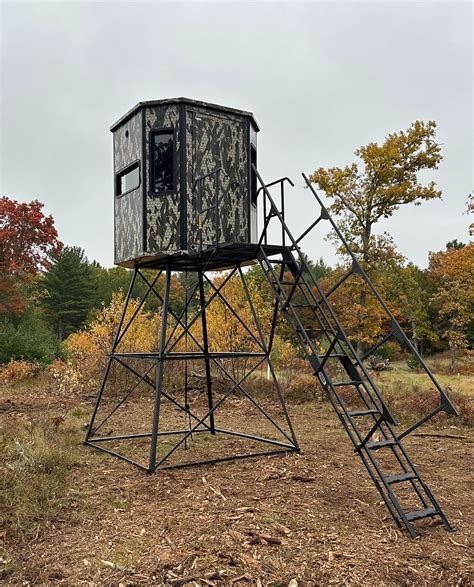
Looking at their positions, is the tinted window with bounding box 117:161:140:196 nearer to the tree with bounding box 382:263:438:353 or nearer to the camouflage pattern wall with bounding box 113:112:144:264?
the camouflage pattern wall with bounding box 113:112:144:264

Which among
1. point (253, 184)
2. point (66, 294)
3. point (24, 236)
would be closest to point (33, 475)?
point (253, 184)

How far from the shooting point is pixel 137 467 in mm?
9117

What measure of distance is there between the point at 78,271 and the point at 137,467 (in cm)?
3695

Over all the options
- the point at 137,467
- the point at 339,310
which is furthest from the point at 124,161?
the point at 339,310

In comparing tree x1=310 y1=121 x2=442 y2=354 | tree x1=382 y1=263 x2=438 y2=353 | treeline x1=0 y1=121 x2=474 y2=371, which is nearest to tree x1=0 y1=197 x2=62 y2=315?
treeline x1=0 y1=121 x2=474 y2=371

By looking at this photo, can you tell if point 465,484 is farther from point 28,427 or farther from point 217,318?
point 217,318

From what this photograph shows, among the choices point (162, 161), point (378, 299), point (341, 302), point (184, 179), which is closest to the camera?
point (378, 299)

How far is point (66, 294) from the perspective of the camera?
4306 centimetres

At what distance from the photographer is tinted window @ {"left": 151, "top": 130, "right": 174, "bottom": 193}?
9.45 meters

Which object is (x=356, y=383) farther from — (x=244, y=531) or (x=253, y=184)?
(x=253, y=184)

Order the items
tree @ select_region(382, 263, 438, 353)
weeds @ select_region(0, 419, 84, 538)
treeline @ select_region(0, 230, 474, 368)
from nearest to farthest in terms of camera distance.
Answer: weeds @ select_region(0, 419, 84, 538) → treeline @ select_region(0, 230, 474, 368) → tree @ select_region(382, 263, 438, 353)

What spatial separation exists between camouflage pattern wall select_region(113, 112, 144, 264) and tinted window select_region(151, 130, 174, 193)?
24 centimetres

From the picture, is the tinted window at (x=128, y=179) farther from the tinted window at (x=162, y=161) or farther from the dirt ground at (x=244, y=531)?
the dirt ground at (x=244, y=531)

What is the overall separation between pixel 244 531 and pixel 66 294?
39.3 meters
